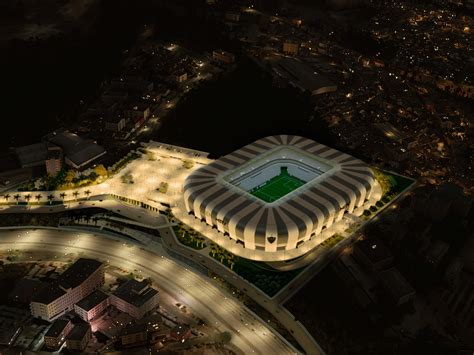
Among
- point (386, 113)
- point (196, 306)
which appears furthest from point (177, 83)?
point (196, 306)

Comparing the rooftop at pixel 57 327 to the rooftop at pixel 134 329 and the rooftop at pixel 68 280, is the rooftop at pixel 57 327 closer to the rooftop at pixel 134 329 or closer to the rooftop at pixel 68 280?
the rooftop at pixel 68 280

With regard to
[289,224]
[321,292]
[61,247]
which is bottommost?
[61,247]

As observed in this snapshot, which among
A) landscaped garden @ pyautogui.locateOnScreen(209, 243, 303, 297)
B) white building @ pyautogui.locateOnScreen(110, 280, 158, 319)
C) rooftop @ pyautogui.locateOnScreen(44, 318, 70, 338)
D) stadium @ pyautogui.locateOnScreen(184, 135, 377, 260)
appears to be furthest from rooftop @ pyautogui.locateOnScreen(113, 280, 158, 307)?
stadium @ pyautogui.locateOnScreen(184, 135, 377, 260)

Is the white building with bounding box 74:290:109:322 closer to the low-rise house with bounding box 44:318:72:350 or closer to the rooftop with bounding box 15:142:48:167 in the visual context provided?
the low-rise house with bounding box 44:318:72:350

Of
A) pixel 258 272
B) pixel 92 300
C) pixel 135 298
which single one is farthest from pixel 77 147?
pixel 258 272

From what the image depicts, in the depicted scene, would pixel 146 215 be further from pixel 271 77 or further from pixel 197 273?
pixel 271 77

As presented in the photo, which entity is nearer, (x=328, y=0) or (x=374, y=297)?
(x=374, y=297)
